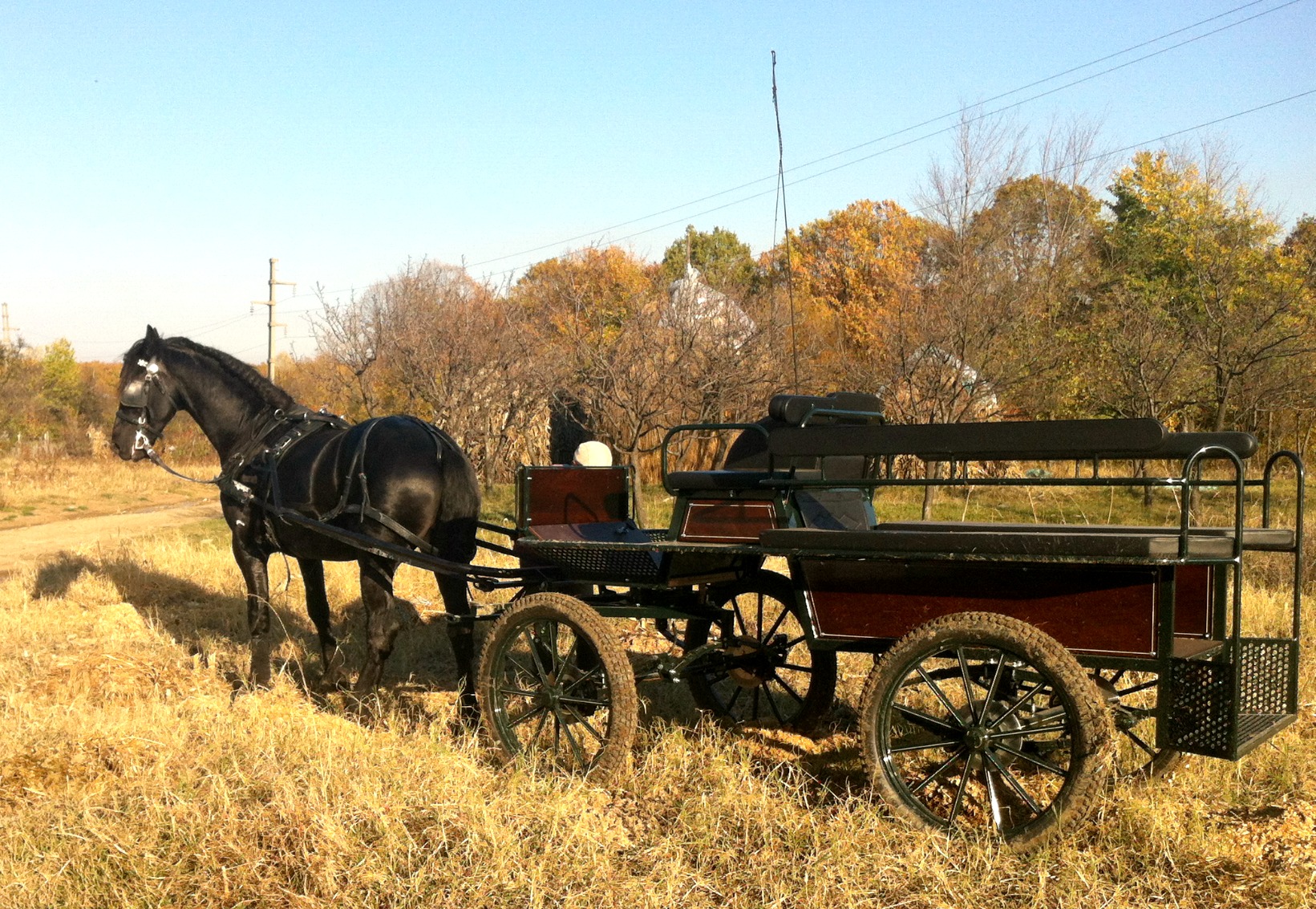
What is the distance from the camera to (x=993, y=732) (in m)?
3.82

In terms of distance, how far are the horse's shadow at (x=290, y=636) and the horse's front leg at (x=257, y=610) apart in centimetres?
10

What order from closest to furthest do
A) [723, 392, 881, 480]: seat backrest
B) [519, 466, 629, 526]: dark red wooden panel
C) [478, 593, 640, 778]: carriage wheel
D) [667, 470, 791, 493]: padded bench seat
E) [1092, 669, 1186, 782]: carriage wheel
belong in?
[1092, 669, 1186, 782]: carriage wheel, [478, 593, 640, 778]: carriage wheel, [667, 470, 791, 493]: padded bench seat, [723, 392, 881, 480]: seat backrest, [519, 466, 629, 526]: dark red wooden panel

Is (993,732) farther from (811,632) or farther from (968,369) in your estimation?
(968,369)

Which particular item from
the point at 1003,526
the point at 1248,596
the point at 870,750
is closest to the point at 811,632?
the point at 870,750

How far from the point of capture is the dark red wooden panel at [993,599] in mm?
3656

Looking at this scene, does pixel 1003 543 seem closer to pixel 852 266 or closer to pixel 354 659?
pixel 354 659

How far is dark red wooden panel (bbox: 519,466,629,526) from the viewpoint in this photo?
5730 millimetres

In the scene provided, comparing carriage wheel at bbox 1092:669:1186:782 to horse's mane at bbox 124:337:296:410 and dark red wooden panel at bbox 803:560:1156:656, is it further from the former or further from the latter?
horse's mane at bbox 124:337:296:410

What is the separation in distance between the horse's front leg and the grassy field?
742 millimetres

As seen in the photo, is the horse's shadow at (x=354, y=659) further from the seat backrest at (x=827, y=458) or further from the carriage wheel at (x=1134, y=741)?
the seat backrest at (x=827, y=458)

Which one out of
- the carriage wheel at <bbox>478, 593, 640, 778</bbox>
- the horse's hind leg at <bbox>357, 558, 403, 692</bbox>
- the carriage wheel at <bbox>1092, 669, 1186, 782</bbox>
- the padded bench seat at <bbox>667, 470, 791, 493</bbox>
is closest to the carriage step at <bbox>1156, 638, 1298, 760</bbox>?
the carriage wheel at <bbox>1092, 669, 1186, 782</bbox>

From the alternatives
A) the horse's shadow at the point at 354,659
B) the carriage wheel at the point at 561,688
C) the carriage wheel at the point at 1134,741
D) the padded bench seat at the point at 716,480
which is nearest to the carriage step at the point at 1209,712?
the carriage wheel at the point at 1134,741

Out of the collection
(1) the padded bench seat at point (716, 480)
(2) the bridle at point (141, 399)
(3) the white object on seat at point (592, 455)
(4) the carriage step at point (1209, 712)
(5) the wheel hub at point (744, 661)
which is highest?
(2) the bridle at point (141, 399)

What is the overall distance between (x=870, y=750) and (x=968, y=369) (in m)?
14.6
